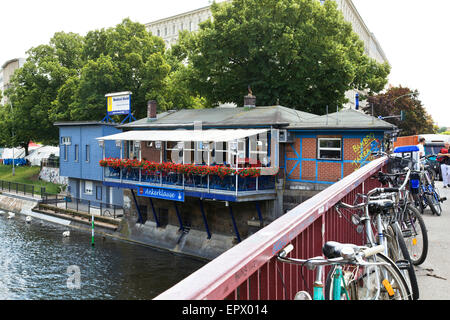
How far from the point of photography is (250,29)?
97.1 ft

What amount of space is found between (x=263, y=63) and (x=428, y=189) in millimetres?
22500

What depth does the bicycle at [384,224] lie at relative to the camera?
4.03 metres

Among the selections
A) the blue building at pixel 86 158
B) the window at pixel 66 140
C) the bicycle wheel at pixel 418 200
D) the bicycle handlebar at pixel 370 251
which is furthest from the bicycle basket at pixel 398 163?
the window at pixel 66 140

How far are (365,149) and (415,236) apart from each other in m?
16.2

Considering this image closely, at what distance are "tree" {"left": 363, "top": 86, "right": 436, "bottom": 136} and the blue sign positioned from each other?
2870 cm

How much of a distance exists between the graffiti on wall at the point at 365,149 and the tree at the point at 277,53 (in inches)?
387

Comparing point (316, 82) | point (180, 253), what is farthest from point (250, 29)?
point (180, 253)

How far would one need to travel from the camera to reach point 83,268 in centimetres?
2370

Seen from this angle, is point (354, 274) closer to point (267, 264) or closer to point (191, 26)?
point (267, 264)

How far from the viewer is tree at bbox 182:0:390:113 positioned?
Result: 29.3 m

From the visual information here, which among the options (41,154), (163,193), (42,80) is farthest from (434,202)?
(41,154)

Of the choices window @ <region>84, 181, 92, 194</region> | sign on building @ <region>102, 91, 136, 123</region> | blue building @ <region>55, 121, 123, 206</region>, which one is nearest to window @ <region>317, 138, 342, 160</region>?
sign on building @ <region>102, 91, 136, 123</region>

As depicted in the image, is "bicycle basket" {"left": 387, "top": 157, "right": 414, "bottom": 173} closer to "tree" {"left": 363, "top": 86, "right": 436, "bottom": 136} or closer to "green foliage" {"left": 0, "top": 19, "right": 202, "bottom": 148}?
"green foliage" {"left": 0, "top": 19, "right": 202, "bottom": 148}
